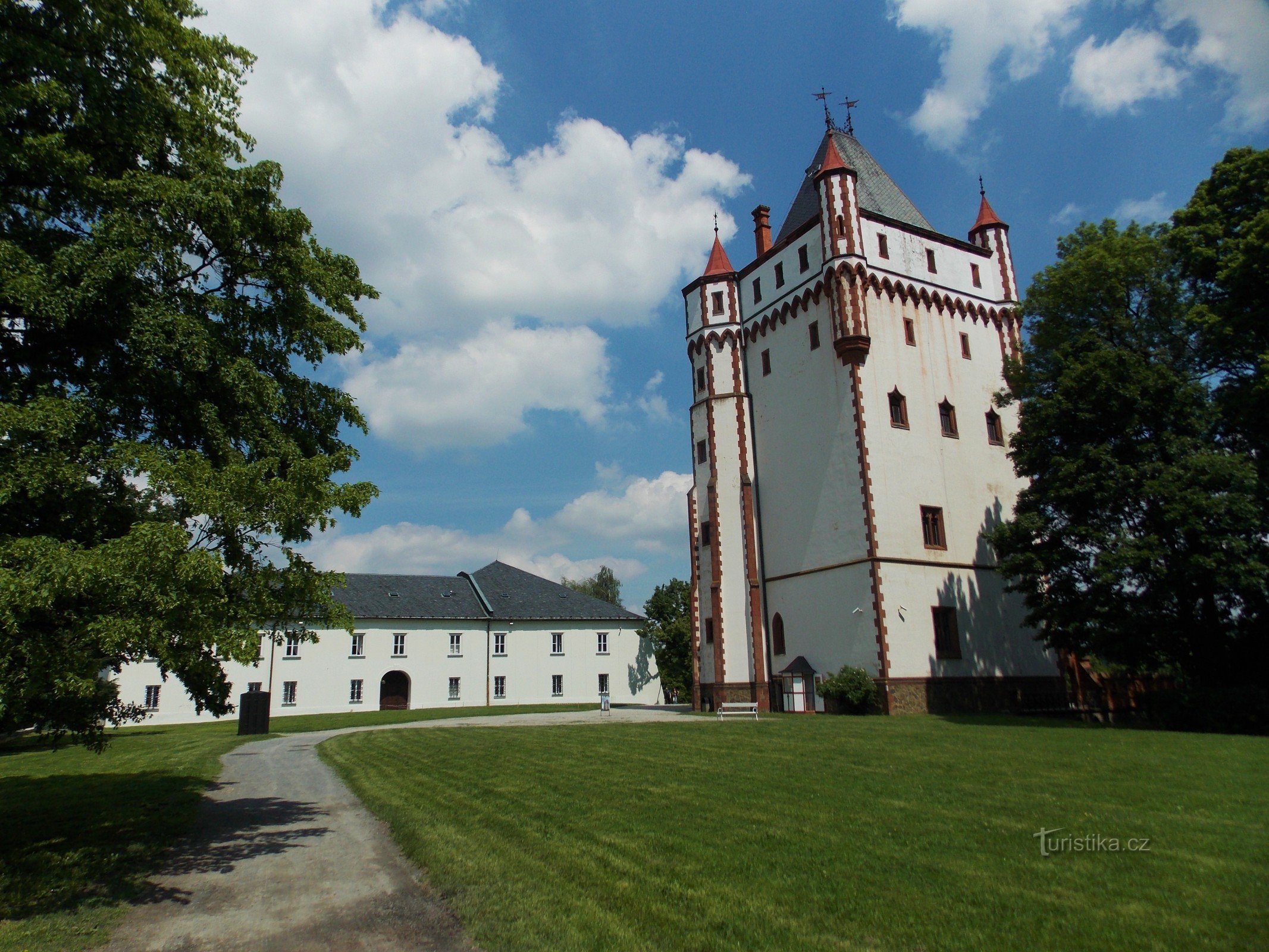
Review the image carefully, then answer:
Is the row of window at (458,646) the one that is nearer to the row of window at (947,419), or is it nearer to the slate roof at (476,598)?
the slate roof at (476,598)

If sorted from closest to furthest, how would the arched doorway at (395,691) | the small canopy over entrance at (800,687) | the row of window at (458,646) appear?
the small canopy over entrance at (800,687) → the row of window at (458,646) → the arched doorway at (395,691)

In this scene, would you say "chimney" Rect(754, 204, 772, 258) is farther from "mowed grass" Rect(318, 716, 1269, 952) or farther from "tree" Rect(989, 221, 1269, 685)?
"mowed grass" Rect(318, 716, 1269, 952)

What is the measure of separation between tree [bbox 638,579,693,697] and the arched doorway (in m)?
17.9

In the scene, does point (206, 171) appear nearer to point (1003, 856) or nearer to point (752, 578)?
point (1003, 856)

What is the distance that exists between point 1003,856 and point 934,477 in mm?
28474

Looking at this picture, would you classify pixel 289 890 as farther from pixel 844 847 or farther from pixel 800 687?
pixel 800 687

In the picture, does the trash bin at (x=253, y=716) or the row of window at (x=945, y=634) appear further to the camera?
the row of window at (x=945, y=634)

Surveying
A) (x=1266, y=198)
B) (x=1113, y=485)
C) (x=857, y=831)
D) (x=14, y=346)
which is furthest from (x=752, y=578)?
(x=14, y=346)

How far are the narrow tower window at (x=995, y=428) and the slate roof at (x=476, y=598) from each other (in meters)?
33.3

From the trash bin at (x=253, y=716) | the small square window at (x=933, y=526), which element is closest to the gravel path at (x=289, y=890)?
the trash bin at (x=253, y=716)

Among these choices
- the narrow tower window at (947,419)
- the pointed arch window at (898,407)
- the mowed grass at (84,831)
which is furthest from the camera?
the narrow tower window at (947,419)

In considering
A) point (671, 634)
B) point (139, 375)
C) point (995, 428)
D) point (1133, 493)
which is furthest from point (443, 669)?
point (139, 375)

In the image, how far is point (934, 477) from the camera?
34000 mm

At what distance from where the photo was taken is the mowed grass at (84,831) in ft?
22.7
